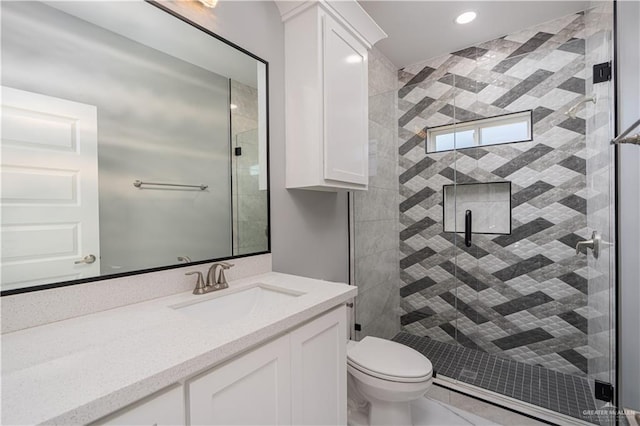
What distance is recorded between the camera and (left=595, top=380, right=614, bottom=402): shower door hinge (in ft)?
4.31

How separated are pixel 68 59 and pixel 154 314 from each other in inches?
33.7

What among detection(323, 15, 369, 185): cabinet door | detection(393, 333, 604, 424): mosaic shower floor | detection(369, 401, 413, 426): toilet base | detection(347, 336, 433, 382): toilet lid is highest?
detection(323, 15, 369, 185): cabinet door

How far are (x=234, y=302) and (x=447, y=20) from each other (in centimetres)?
247

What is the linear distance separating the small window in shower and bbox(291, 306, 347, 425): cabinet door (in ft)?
6.61

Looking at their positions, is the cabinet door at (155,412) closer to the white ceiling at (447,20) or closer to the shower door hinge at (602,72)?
the shower door hinge at (602,72)

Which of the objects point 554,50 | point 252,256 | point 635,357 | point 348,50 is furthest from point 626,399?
point 554,50

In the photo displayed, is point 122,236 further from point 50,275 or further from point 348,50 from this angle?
point 348,50

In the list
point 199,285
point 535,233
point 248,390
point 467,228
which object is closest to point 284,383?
point 248,390

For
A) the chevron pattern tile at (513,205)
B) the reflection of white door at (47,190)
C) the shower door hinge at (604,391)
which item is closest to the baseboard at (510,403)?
the shower door hinge at (604,391)

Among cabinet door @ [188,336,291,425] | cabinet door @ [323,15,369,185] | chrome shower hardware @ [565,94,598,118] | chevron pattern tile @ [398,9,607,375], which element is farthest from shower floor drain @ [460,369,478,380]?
chrome shower hardware @ [565,94,598,118]

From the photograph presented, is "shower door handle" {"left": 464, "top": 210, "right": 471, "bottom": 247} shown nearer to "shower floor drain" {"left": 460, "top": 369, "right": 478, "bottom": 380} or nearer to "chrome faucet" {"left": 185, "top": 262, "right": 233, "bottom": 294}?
"shower floor drain" {"left": 460, "top": 369, "right": 478, "bottom": 380}

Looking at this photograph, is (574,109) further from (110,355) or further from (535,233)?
(110,355)

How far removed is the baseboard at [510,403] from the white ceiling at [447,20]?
263 centimetres

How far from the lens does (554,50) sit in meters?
2.11
